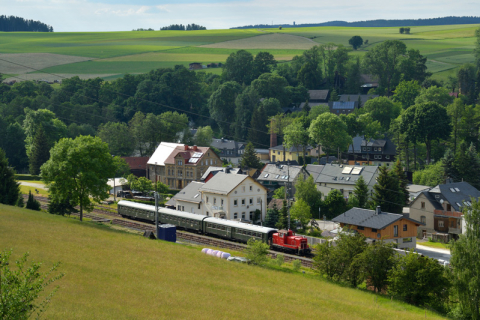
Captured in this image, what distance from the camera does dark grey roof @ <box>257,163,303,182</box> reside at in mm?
91206

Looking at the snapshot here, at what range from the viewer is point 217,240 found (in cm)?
5994

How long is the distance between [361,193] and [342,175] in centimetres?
850

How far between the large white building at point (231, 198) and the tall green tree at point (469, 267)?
107 ft

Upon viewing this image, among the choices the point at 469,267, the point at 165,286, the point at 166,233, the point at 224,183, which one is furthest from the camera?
the point at 224,183

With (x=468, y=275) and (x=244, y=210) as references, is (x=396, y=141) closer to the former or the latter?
(x=244, y=210)

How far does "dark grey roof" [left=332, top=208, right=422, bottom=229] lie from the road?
318 centimetres

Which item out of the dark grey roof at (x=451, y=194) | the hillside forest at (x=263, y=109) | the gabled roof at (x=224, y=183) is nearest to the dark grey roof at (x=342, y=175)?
the dark grey roof at (x=451, y=194)

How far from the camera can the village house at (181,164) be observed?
98.8m

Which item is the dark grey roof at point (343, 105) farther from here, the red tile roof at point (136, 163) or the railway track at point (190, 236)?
the railway track at point (190, 236)

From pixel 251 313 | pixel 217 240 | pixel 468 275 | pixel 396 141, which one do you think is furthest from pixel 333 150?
pixel 251 313

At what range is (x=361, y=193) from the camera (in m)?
79.9

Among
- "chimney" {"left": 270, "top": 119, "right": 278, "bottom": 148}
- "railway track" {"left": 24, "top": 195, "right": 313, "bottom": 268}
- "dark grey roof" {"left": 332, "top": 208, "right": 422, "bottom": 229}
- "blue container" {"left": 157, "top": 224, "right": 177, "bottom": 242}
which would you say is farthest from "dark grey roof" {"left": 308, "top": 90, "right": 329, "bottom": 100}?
"blue container" {"left": 157, "top": 224, "right": 177, "bottom": 242}

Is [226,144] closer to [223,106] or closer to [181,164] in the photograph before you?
[223,106]

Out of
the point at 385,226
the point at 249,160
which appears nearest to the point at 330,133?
the point at 249,160
